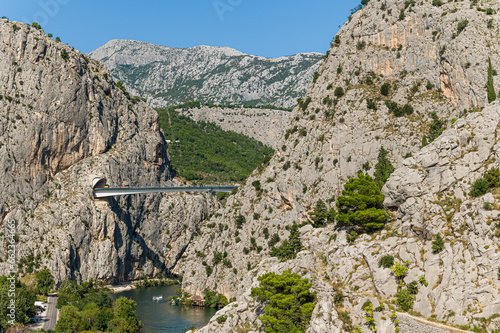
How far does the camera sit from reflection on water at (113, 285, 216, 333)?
81.9 meters

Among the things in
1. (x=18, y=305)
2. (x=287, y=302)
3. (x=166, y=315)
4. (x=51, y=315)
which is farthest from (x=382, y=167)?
(x=51, y=315)

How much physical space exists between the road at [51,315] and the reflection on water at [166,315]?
14.4 m

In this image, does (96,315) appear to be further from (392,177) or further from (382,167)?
(382,167)

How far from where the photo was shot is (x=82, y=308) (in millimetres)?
84375

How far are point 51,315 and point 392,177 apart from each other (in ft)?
203

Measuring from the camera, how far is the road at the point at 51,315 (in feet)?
244

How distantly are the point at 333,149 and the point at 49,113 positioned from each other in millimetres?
74054

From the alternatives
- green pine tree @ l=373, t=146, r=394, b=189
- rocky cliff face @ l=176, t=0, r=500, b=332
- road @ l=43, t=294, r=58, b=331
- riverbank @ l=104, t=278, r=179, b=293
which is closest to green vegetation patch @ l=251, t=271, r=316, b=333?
rocky cliff face @ l=176, t=0, r=500, b=332

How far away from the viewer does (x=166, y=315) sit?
299ft

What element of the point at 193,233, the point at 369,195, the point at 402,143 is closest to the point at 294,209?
the point at 402,143

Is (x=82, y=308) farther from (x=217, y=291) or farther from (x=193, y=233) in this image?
(x=193, y=233)

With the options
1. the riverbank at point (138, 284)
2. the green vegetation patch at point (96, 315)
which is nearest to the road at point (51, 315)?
the green vegetation patch at point (96, 315)

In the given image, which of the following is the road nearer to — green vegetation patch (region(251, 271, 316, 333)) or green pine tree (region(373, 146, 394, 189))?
green vegetation patch (region(251, 271, 316, 333))

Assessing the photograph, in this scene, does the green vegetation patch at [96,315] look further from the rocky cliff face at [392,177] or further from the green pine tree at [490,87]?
the green pine tree at [490,87]
